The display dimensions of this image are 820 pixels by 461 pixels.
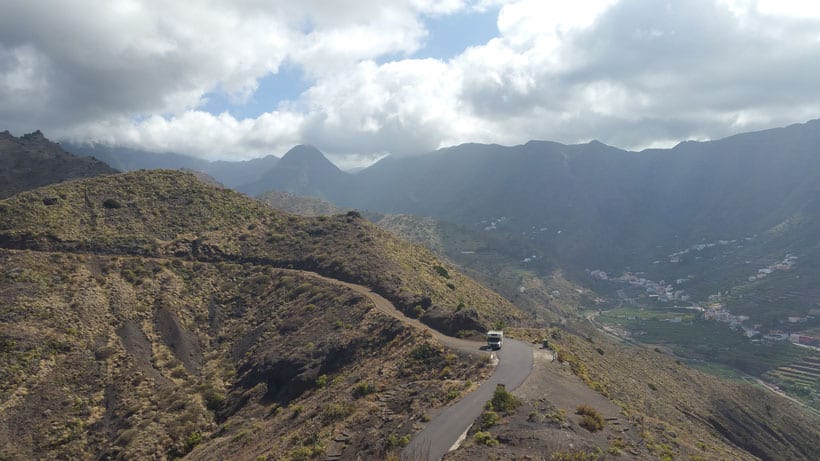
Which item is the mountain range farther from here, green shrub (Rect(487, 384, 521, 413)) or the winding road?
the winding road

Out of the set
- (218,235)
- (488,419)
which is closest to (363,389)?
(488,419)

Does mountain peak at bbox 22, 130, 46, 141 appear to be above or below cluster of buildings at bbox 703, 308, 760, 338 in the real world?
above

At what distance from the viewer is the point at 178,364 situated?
147ft

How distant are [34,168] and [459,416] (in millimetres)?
152875

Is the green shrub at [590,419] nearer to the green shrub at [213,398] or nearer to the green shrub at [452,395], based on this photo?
the green shrub at [452,395]

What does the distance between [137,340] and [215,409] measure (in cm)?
1387

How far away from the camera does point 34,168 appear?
123 meters

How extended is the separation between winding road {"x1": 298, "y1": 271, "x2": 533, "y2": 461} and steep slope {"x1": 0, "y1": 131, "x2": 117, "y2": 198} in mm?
118432

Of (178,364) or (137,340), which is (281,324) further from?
(137,340)

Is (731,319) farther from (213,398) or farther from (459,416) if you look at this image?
(213,398)

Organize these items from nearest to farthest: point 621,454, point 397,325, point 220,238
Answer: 1. point 621,454
2. point 397,325
3. point 220,238

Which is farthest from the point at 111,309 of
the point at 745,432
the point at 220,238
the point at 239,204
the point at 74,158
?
the point at 74,158

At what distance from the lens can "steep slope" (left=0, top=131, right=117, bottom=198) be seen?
368 ft

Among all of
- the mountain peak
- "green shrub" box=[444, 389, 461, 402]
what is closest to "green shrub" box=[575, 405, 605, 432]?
"green shrub" box=[444, 389, 461, 402]
